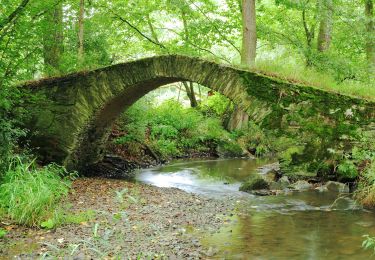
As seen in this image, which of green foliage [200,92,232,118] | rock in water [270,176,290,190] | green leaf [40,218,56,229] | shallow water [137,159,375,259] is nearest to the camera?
shallow water [137,159,375,259]

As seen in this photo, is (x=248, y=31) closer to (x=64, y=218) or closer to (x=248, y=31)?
(x=248, y=31)

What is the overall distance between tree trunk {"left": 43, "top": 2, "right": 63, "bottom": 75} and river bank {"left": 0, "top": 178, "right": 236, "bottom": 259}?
150 inches

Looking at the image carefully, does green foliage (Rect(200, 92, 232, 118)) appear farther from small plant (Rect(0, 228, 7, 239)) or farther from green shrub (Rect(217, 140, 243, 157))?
small plant (Rect(0, 228, 7, 239))

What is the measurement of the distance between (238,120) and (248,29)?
5.79 m

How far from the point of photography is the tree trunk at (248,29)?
13.0 m

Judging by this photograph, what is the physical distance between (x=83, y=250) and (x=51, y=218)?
4.11 feet

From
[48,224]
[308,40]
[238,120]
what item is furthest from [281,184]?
[308,40]

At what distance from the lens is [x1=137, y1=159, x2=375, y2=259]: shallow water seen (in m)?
4.93

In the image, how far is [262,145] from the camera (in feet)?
56.3

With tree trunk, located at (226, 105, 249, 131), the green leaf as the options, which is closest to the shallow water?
the green leaf

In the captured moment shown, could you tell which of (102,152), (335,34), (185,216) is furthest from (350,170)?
(335,34)

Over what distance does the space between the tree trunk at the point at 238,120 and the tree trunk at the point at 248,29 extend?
464cm

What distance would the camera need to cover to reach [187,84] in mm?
22844

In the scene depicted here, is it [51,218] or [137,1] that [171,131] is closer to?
[137,1]
